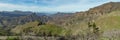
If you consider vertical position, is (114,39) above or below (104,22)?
above

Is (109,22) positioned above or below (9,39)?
below

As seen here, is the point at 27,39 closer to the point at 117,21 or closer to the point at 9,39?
the point at 9,39

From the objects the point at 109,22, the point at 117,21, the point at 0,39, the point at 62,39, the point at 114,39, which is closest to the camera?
the point at 114,39

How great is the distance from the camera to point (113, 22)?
160625 millimetres

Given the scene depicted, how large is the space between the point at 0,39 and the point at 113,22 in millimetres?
110449

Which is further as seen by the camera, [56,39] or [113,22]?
[113,22]

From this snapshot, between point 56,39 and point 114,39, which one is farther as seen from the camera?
point 56,39

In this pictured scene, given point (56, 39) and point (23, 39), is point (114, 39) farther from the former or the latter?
point (56, 39)

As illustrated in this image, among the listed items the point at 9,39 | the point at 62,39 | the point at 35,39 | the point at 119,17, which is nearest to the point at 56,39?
the point at 62,39

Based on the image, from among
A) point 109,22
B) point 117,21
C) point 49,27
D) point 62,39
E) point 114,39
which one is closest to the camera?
point 114,39

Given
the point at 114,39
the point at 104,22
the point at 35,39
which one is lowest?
the point at 104,22

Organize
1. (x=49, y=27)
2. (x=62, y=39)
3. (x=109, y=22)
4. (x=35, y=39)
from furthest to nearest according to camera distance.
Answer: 1. (x=109, y=22)
2. (x=49, y=27)
3. (x=62, y=39)
4. (x=35, y=39)

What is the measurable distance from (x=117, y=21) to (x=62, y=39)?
88.4 meters

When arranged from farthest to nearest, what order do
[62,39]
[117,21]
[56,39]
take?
[117,21] → [62,39] → [56,39]
